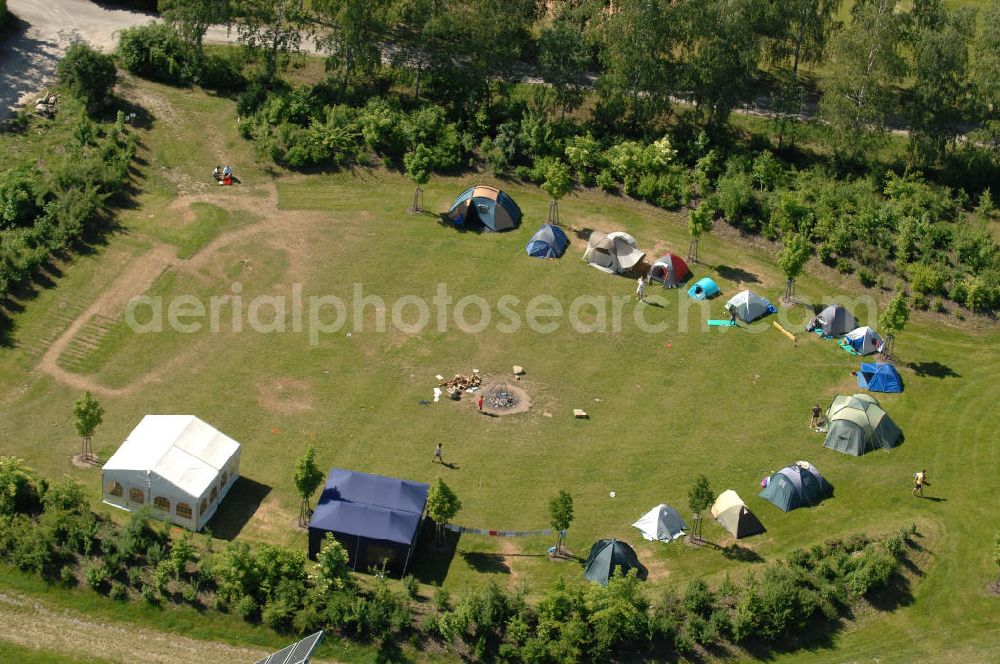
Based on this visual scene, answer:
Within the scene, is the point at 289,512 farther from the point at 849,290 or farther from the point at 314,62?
the point at 314,62

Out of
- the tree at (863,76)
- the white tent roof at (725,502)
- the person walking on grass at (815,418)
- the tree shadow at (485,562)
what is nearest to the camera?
the tree shadow at (485,562)

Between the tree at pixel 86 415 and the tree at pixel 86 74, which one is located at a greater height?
the tree at pixel 86 74

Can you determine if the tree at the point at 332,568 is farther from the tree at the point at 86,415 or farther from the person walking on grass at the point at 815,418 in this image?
the person walking on grass at the point at 815,418

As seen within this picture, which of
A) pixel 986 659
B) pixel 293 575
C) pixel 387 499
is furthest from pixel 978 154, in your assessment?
pixel 293 575

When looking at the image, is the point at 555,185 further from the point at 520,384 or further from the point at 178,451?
the point at 178,451

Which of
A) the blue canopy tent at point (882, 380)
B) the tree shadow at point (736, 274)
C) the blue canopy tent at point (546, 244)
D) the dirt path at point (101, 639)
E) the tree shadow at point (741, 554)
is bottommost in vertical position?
the dirt path at point (101, 639)

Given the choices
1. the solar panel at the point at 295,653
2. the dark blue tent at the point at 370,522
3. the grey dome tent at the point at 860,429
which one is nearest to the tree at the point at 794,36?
the grey dome tent at the point at 860,429
